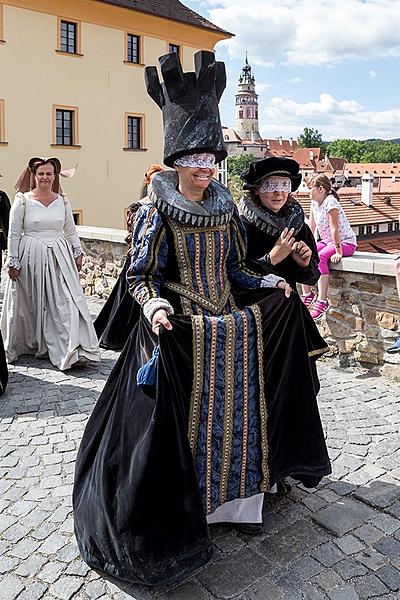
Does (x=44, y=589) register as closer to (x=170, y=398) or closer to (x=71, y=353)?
(x=170, y=398)

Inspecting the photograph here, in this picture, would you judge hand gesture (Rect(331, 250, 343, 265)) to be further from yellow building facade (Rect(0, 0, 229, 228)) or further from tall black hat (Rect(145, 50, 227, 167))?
yellow building facade (Rect(0, 0, 229, 228))

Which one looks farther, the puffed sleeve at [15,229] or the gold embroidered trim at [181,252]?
the puffed sleeve at [15,229]

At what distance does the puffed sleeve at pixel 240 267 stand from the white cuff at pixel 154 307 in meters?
0.60

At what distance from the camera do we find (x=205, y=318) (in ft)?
9.05

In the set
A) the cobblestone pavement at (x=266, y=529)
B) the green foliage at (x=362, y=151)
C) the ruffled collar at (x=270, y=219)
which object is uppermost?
the green foliage at (x=362, y=151)

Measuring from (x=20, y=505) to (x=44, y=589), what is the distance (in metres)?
0.77

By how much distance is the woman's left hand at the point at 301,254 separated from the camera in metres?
3.20

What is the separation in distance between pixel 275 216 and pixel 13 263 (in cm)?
313

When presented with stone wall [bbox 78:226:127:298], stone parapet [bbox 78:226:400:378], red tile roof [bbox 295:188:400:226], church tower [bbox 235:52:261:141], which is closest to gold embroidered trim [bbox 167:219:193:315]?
stone parapet [bbox 78:226:400:378]

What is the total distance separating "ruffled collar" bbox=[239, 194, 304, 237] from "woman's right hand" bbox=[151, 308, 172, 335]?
3.74 ft

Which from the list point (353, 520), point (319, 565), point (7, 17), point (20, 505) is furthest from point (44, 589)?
point (7, 17)

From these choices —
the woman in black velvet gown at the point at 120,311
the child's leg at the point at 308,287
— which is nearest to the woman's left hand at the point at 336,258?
the child's leg at the point at 308,287

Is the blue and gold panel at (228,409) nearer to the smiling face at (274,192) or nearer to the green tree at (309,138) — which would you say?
the smiling face at (274,192)

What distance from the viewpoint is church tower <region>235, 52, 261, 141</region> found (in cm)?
13512
